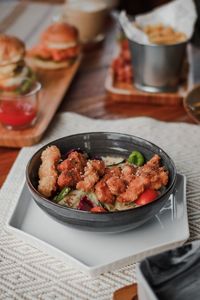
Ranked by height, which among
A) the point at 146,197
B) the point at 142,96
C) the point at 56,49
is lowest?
the point at 142,96

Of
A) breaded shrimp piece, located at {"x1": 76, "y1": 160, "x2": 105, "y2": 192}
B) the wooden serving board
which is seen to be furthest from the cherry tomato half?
the wooden serving board

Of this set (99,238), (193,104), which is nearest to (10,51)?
(193,104)

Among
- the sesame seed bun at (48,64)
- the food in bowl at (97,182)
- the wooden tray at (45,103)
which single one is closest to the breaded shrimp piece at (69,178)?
the food in bowl at (97,182)

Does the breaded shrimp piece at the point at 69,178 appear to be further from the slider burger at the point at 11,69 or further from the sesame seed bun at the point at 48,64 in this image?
the sesame seed bun at the point at 48,64

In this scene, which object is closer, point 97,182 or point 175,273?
point 175,273

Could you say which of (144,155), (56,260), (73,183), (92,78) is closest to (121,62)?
(92,78)

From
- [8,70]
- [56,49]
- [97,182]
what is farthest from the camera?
[56,49]

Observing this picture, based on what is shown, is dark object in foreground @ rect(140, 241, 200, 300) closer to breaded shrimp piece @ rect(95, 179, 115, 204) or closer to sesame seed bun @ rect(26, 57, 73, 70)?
breaded shrimp piece @ rect(95, 179, 115, 204)

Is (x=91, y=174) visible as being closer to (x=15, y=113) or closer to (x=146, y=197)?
(x=146, y=197)
